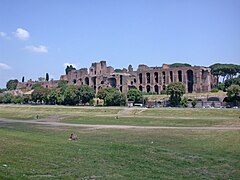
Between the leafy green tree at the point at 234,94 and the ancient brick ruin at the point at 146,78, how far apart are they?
23802mm

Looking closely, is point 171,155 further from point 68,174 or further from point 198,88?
point 198,88

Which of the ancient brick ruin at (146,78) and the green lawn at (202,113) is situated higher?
the ancient brick ruin at (146,78)

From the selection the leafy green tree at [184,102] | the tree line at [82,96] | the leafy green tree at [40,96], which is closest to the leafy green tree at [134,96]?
the tree line at [82,96]

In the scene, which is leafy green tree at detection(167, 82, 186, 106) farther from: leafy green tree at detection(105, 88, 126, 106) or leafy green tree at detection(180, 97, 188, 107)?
leafy green tree at detection(105, 88, 126, 106)

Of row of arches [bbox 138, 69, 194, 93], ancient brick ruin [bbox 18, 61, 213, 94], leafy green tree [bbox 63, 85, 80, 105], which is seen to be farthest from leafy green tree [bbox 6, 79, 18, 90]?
leafy green tree [bbox 63, 85, 80, 105]

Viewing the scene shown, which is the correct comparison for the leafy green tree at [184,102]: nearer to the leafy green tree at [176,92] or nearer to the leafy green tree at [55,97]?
the leafy green tree at [176,92]

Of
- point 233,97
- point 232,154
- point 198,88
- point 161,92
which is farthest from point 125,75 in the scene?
point 232,154

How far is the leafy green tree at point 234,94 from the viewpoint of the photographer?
63.4 m

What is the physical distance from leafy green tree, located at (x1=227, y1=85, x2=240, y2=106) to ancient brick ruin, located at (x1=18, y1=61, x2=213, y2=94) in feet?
78.1

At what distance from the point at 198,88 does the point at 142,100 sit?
18.6 m

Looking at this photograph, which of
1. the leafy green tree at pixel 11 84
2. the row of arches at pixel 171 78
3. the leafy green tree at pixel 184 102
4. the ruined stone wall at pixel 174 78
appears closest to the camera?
the leafy green tree at pixel 184 102

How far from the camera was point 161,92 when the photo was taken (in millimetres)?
92125

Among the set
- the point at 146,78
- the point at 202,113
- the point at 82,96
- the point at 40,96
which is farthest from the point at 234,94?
the point at 40,96

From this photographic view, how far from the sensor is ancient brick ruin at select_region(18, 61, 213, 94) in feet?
298
